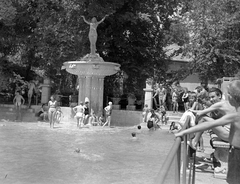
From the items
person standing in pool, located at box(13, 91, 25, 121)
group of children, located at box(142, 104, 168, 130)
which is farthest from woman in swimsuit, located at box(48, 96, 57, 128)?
person standing in pool, located at box(13, 91, 25, 121)

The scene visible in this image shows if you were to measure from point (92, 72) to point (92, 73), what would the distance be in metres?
0.05

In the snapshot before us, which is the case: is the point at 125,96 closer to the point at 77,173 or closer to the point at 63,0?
the point at 63,0

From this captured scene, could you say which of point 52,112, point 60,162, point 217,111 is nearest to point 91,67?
point 52,112

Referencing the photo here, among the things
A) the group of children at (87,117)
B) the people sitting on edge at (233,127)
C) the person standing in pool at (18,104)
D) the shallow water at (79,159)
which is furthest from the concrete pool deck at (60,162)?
the person standing in pool at (18,104)

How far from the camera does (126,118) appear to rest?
17922 millimetres

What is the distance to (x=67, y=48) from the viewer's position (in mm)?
22203

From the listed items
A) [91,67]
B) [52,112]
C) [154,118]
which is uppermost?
[91,67]

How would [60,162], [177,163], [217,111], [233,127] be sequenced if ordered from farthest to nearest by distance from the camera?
[60,162], [217,111], [233,127], [177,163]

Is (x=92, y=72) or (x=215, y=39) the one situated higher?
(x=215, y=39)

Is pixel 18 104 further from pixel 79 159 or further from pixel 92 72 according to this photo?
pixel 79 159

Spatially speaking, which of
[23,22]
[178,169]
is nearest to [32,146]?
[178,169]

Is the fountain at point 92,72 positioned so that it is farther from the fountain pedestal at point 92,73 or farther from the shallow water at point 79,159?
the shallow water at point 79,159

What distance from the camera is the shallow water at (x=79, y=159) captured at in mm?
6090

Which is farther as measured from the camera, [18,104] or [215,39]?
[215,39]
